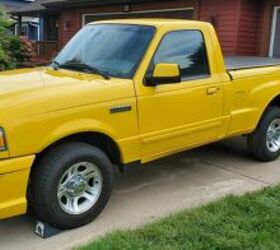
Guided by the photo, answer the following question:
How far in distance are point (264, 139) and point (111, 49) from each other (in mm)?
2589

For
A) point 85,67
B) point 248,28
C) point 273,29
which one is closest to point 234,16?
point 248,28

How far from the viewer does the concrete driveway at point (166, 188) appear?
4.32 metres

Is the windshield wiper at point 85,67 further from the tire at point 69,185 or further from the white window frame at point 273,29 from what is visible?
the white window frame at point 273,29

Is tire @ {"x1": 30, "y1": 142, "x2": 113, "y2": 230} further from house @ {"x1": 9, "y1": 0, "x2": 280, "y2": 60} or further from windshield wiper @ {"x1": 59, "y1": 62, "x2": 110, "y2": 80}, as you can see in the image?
house @ {"x1": 9, "y1": 0, "x2": 280, "y2": 60}

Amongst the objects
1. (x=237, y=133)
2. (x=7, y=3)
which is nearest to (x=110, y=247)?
(x=237, y=133)

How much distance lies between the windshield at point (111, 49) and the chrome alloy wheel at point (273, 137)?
2.50 m

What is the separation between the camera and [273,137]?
670cm

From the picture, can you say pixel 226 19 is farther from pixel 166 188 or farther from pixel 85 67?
pixel 85 67

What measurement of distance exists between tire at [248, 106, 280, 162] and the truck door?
37.9 inches

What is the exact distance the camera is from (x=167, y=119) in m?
4.96

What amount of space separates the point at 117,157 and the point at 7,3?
3364 centimetres

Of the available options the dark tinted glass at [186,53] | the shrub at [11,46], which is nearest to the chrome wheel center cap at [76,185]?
the dark tinted glass at [186,53]

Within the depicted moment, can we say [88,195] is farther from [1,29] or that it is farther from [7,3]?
[7,3]

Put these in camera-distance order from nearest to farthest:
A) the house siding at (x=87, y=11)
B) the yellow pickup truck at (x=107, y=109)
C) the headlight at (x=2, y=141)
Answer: the headlight at (x=2, y=141) → the yellow pickup truck at (x=107, y=109) → the house siding at (x=87, y=11)
